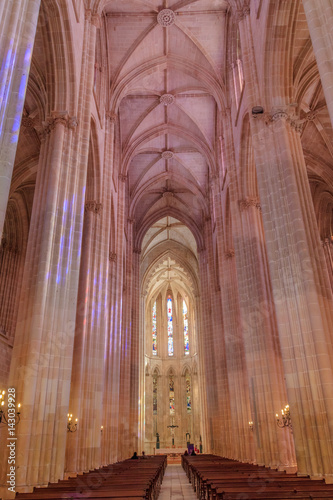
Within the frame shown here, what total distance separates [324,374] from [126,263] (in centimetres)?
2110

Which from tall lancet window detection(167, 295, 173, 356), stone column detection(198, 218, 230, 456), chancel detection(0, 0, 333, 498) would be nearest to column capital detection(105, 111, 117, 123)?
chancel detection(0, 0, 333, 498)

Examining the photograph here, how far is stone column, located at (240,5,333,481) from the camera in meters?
8.99

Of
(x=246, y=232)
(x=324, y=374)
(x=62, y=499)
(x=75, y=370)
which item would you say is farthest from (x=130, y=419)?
(x=62, y=499)

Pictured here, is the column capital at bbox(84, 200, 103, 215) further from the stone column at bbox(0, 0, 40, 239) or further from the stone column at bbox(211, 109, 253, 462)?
the stone column at bbox(0, 0, 40, 239)

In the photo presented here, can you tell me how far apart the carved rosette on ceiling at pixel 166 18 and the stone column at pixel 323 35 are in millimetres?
13928

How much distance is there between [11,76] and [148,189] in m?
25.2

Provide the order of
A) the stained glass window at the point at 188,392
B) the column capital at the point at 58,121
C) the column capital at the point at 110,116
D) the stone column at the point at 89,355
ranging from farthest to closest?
1. the stained glass window at the point at 188,392
2. the column capital at the point at 110,116
3. the stone column at the point at 89,355
4. the column capital at the point at 58,121

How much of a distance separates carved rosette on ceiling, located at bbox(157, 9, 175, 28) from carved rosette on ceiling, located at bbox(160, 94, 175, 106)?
432 cm

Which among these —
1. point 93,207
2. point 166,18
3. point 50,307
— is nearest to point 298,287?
point 50,307

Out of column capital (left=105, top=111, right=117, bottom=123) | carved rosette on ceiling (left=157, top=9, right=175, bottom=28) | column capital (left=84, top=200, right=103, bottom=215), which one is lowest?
column capital (left=84, top=200, right=103, bottom=215)

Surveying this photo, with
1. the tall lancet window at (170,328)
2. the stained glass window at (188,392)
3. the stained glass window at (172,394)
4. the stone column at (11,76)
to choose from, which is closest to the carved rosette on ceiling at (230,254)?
the stone column at (11,76)

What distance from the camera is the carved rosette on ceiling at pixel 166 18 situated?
19484 millimetres

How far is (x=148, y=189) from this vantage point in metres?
31.5

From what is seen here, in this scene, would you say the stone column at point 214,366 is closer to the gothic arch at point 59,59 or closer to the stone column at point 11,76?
the gothic arch at point 59,59
